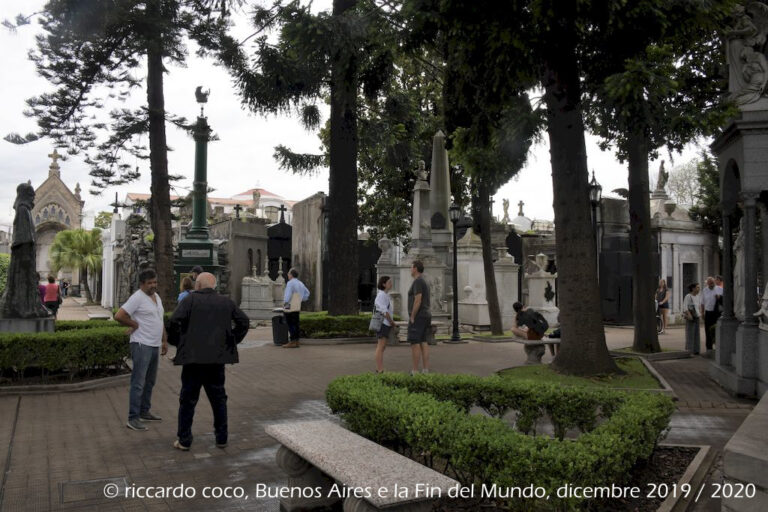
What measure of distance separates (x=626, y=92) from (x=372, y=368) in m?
6.12

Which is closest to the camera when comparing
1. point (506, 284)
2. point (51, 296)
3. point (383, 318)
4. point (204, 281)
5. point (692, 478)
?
point (692, 478)

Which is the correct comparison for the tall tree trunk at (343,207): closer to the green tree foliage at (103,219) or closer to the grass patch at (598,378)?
the grass patch at (598,378)

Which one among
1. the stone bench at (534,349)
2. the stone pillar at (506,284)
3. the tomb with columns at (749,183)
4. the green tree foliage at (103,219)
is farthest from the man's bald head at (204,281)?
the green tree foliage at (103,219)

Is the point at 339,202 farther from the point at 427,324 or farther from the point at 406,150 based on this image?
the point at 427,324

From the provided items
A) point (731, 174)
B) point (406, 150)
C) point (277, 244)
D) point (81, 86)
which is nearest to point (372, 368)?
point (731, 174)

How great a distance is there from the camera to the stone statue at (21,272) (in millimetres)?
10383

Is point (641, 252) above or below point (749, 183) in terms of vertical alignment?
below

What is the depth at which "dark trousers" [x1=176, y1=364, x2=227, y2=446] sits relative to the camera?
5863 millimetres

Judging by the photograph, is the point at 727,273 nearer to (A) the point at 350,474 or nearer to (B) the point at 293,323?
(B) the point at 293,323

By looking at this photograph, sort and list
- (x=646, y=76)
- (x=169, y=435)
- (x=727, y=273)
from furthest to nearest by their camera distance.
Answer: (x=727, y=273) < (x=646, y=76) < (x=169, y=435)

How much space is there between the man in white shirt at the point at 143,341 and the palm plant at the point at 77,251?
36812 millimetres

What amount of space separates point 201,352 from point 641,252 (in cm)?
1024

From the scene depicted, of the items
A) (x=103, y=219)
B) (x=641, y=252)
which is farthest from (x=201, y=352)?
(x=103, y=219)

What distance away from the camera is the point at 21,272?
410 inches
